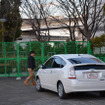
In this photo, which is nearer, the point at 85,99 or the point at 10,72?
the point at 85,99

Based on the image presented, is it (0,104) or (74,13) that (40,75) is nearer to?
(0,104)

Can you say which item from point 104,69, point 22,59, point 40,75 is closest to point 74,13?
point 22,59

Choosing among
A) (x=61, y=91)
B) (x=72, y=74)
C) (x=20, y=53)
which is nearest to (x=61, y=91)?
(x=61, y=91)

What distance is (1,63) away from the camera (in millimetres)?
19828

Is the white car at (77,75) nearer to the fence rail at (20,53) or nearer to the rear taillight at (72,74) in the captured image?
the rear taillight at (72,74)

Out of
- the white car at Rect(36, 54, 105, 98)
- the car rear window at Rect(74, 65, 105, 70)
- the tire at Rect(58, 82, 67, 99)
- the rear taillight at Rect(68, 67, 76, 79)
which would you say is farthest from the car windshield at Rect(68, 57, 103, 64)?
the tire at Rect(58, 82, 67, 99)

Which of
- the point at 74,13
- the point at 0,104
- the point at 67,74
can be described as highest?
the point at 74,13

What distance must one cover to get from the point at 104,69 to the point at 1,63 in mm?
10227

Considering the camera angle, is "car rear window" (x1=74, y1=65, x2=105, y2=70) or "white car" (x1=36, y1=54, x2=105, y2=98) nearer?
"white car" (x1=36, y1=54, x2=105, y2=98)

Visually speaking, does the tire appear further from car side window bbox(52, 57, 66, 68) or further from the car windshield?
the car windshield

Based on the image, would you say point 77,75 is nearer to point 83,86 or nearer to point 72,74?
point 72,74

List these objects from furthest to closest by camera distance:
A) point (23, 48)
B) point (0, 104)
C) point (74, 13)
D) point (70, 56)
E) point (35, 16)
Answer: point (35, 16)
point (74, 13)
point (23, 48)
point (70, 56)
point (0, 104)

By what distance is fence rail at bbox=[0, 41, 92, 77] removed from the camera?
19.6 meters

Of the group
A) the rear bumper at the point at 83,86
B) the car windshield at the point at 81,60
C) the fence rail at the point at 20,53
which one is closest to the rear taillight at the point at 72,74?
the rear bumper at the point at 83,86
